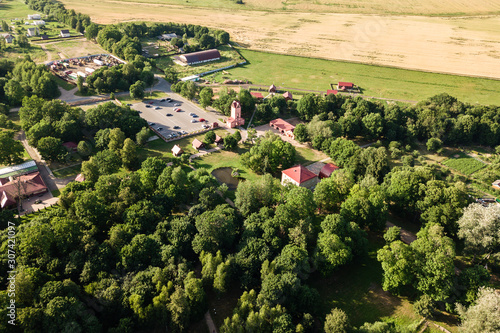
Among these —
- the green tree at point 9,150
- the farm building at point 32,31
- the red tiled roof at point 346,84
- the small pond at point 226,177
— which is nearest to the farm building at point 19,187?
the green tree at point 9,150

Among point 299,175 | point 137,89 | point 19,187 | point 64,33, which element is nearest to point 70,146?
point 19,187

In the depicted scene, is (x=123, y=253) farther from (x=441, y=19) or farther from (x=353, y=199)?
(x=441, y=19)

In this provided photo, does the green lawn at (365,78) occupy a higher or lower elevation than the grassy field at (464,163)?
higher

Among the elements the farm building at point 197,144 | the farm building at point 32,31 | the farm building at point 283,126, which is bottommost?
the farm building at point 197,144

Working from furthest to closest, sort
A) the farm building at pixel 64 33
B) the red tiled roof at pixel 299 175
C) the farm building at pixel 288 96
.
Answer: the farm building at pixel 64 33, the farm building at pixel 288 96, the red tiled roof at pixel 299 175

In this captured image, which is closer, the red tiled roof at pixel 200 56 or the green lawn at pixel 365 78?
the green lawn at pixel 365 78

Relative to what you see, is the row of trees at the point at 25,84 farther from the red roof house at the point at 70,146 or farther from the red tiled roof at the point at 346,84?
the red tiled roof at the point at 346,84
